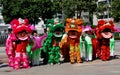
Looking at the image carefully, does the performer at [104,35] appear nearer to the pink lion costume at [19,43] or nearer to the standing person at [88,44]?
the standing person at [88,44]

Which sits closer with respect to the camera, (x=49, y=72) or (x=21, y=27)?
(x=49, y=72)

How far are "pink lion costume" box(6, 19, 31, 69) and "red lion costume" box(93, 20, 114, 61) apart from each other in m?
3.68

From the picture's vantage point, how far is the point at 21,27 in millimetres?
16547

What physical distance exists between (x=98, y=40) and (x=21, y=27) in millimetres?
4217

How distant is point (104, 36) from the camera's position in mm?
18516

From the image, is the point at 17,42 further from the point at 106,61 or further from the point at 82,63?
the point at 106,61

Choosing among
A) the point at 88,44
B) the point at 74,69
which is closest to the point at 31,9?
the point at 88,44

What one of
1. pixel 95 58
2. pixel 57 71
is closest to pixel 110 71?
pixel 57 71

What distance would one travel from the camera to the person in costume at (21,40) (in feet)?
54.3

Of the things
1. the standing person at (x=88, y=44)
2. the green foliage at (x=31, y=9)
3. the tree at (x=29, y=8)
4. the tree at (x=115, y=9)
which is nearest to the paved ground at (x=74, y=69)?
the standing person at (x=88, y=44)

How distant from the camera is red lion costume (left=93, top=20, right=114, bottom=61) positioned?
18.5 m

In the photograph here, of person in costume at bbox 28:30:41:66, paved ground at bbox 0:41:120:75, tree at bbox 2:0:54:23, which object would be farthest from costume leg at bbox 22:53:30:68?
tree at bbox 2:0:54:23

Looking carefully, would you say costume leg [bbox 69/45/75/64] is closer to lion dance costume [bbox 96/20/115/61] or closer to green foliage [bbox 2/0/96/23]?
lion dance costume [bbox 96/20/115/61]

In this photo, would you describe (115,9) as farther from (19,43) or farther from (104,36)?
(19,43)
